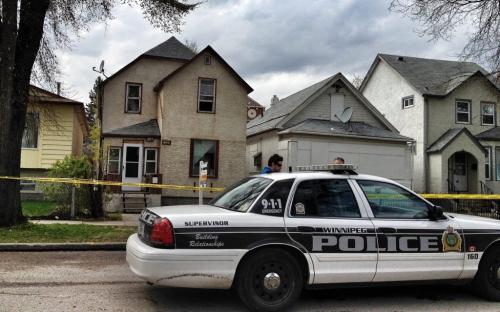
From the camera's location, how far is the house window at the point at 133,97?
19.8 m

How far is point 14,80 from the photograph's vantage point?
10727mm

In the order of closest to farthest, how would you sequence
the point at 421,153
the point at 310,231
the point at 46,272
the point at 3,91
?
1. the point at 310,231
2. the point at 46,272
3. the point at 3,91
4. the point at 421,153

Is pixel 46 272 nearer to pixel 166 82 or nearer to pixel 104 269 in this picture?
pixel 104 269

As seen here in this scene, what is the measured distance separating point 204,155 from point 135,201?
3.21 m

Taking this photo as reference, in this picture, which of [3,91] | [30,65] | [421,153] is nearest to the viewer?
[3,91]

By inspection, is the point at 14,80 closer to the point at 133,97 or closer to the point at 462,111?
the point at 133,97

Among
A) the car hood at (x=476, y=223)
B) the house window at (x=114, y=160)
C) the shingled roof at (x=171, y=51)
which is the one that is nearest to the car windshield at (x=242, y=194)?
the car hood at (x=476, y=223)

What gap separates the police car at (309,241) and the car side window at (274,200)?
1 centimetres

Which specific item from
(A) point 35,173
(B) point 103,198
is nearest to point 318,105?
(B) point 103,198

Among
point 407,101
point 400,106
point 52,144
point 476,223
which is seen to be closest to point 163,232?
point 476,223

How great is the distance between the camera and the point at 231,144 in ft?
61.9

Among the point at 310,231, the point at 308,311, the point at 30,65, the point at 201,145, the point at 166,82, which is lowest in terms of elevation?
the point at 308,311

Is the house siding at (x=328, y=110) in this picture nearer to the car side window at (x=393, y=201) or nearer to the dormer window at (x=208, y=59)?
the dormer window at (x=208, y=59)

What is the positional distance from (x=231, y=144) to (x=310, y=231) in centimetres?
1378
